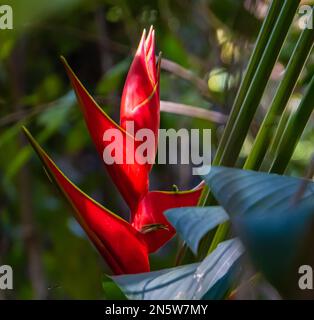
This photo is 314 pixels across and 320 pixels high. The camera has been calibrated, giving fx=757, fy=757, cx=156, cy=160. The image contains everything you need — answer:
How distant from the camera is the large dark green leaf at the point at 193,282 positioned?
12.9 inches

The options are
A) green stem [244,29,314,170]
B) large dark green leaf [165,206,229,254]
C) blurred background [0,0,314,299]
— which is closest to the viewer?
large dark green leaf [165,206,229,254]

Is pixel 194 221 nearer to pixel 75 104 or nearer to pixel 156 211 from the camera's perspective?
pixel 156 211

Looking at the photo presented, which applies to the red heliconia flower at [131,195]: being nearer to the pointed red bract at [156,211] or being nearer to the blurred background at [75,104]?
the pointed red bract at [156,211]

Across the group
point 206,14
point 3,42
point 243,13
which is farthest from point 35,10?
point 206,14

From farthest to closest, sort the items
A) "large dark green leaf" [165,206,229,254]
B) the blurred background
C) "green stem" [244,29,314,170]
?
1. the blurred background
2. "green stem" [244,29,314,170]
3. "large dark green leaf" [165,206,229,254]

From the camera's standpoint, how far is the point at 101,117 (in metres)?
0.41

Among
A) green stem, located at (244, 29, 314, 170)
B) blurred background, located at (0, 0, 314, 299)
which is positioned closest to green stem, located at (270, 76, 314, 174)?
green stem, located at (244, 29, 314, 170)

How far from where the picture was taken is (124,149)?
0.41 meters

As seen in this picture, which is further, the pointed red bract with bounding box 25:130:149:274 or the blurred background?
the blurred background

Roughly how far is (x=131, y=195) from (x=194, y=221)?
122mm

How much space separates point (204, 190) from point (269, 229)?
0.75ft

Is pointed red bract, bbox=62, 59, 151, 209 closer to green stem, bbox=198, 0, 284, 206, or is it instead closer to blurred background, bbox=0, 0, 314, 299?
green stem, bbox=198, 0, 284, 206

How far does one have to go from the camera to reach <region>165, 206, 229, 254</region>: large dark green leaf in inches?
11.9

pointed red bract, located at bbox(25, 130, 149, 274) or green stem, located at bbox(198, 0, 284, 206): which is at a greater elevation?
green stem, located at bbox(198, 0, 284, 206)
